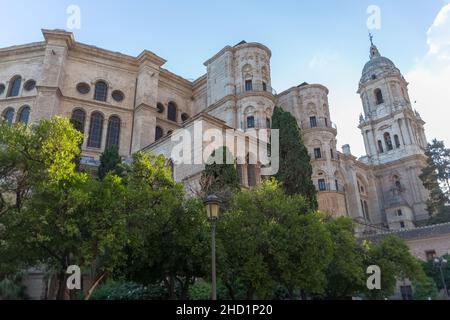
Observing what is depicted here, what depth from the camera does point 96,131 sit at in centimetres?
2914

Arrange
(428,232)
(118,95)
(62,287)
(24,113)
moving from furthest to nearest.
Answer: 1. (118,95)
2. (24,113)
3. (428,232)
4. (62,287)

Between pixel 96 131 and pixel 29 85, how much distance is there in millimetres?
6690

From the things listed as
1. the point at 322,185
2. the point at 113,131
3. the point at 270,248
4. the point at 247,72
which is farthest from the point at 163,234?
the point at 322,185

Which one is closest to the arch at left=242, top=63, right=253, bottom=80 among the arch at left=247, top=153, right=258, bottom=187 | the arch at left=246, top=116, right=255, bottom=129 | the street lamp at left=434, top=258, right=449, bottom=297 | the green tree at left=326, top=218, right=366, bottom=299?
the arch at left=246, top=116, right=255, bottom=129

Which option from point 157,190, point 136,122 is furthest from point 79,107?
point 157,190

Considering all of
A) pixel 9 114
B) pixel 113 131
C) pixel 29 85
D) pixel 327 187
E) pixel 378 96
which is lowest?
pixel 327 187

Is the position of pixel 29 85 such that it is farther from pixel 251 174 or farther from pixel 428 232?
pixel 428 232

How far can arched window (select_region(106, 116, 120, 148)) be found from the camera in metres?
29.4

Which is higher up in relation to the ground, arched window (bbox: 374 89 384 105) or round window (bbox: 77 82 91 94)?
arched window (bbox: 374 89 384 105)

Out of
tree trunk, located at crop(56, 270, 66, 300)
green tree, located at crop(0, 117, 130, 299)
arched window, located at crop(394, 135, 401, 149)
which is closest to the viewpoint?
green tree, located at crop(0, 117, 130, 299)

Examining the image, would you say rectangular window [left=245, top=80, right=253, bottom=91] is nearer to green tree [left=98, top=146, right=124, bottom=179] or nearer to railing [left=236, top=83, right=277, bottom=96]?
railing [left=236, top=83, right=277, bottom=96]

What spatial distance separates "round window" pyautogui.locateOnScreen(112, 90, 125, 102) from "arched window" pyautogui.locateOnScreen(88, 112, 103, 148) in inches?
88.3

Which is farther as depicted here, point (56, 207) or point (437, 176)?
point (437, 176)

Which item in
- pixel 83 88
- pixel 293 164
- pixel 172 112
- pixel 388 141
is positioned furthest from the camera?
pixel 388 141
